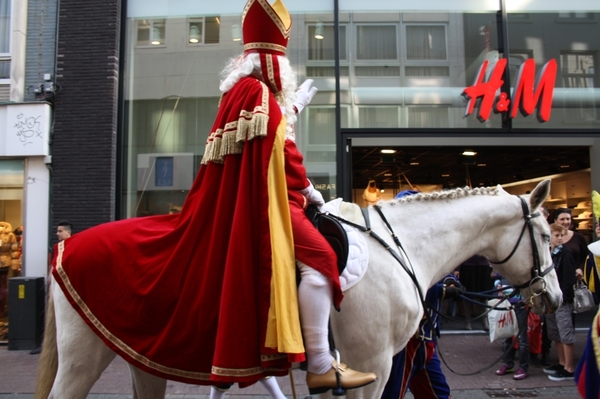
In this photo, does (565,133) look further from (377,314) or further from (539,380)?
(377,314)

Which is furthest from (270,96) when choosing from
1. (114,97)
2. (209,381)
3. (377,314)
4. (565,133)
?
(565,133)

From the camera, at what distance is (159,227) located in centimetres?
305

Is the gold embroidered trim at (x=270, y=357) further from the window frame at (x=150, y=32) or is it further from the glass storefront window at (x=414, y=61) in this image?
the window frame at (x=150, y=32)

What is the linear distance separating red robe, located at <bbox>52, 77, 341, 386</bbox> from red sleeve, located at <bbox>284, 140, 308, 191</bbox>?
14cm

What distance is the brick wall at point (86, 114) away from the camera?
8.65 meters

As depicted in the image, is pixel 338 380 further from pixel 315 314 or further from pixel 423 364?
pixel 423 364

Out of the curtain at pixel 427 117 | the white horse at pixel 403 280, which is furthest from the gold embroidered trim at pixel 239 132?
the curtain at pixel 427 117

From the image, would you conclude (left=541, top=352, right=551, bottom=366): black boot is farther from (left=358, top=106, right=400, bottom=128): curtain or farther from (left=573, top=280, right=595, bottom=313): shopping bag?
(left=358, top=106, right=400, bottom=128): curtain

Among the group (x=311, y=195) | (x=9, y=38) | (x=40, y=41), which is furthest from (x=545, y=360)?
(x=9, y=38)

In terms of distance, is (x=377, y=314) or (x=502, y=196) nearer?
(x=377, y=314)

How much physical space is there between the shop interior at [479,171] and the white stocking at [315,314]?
22.6 ft

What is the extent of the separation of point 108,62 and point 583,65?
8.66 m

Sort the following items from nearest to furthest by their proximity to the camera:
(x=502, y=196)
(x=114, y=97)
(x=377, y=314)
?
(x=377, y=314) → (x=502, y=196) → (x=114, y=97)

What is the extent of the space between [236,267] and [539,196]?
218 centimetres
